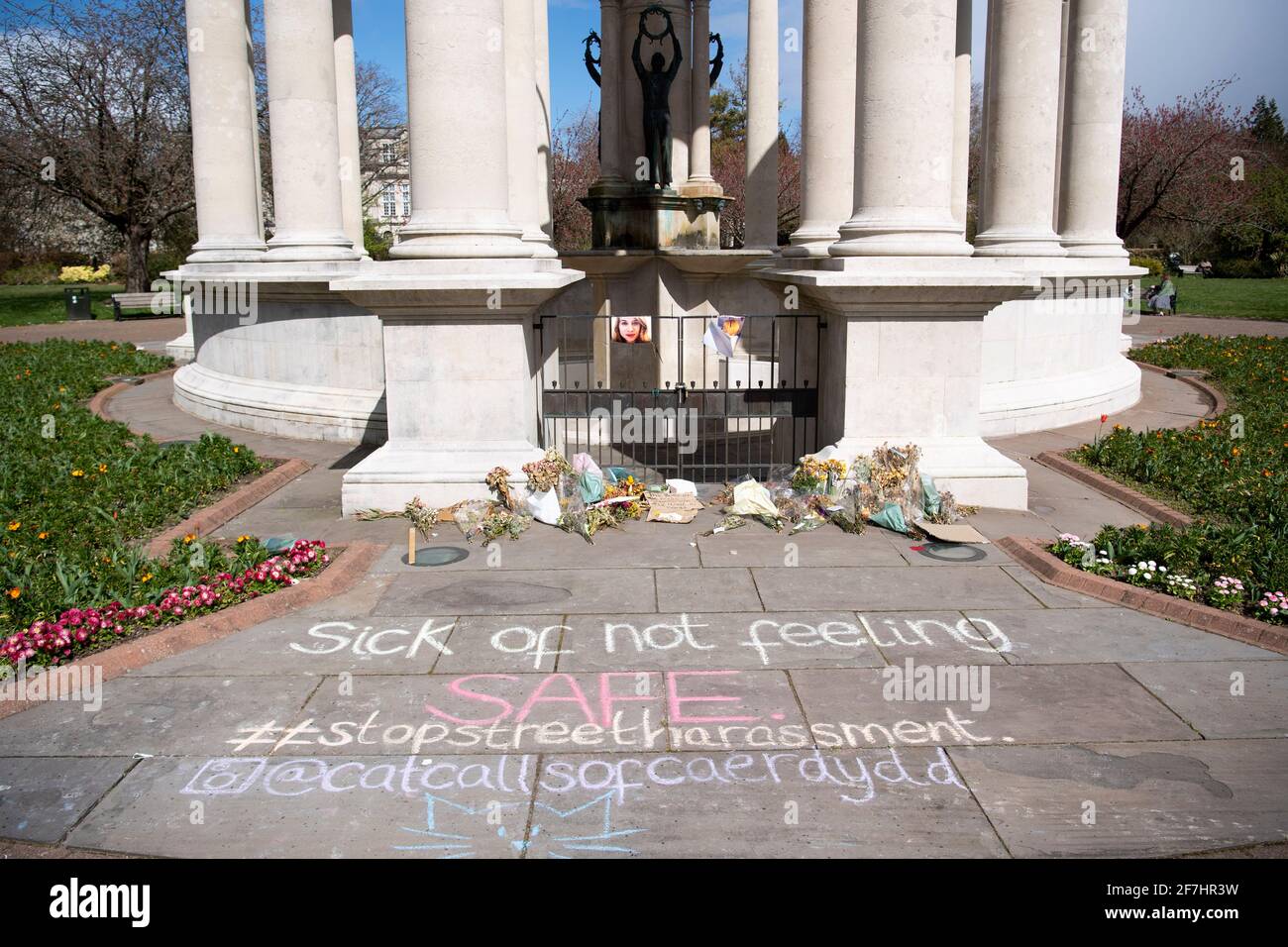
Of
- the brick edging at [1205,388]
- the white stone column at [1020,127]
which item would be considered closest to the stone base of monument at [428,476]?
the white stone column at [1020,127]

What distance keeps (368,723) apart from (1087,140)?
1549 centimetres

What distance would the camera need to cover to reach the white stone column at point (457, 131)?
9.91m

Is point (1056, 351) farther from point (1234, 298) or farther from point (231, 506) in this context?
point (1234, 298)

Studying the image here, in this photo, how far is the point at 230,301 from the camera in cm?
1642

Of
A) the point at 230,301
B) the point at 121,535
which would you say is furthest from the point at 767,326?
the point at 121,535

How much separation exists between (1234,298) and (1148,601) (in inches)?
1642

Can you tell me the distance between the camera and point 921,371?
34.3ft

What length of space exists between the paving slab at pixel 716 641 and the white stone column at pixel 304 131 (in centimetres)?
1074

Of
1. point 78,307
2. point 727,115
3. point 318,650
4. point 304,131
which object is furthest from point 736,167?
point 318,650

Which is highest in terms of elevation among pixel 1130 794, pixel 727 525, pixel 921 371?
pixel 921 371

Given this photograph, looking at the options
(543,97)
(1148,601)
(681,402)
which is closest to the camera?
(1148,601)

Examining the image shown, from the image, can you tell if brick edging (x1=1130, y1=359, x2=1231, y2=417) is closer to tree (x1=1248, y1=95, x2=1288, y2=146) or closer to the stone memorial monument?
the stone memorial monument

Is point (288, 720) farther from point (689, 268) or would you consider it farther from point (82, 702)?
point (689, 268)

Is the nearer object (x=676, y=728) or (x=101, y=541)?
(x=676, y=728)
